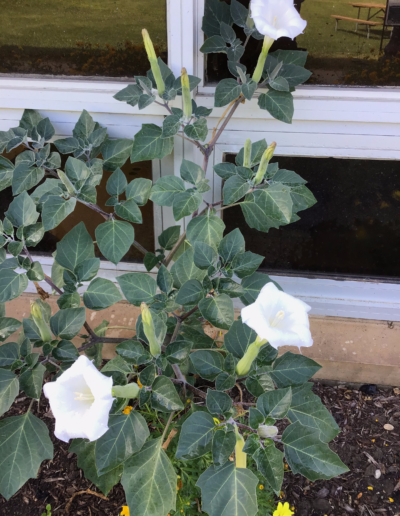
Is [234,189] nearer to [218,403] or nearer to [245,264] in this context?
[245,264]

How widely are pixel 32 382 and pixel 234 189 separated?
0.72 metres

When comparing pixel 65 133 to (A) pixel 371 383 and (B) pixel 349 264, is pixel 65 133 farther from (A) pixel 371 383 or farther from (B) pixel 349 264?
(A) pixel 371 383

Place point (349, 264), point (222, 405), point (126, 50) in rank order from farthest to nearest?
point (349, 264) < point (126, 50) < point (222, 405)

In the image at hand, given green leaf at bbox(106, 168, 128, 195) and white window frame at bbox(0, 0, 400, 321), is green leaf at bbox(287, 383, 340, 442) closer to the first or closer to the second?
green leaf at bbox(106, 168, 128, 195)

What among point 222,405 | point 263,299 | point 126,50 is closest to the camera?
point 263,299

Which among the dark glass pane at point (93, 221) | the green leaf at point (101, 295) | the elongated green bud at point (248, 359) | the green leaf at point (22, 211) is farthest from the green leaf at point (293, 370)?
the dark glass pane at point (93, 221)

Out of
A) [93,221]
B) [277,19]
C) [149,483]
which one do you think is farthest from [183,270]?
[93,221]

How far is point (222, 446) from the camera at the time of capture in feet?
3.00

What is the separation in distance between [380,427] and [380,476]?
0.20 m

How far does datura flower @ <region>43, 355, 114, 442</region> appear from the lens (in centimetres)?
74

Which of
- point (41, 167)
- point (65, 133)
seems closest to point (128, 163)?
point (65, 133)

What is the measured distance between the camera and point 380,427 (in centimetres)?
172

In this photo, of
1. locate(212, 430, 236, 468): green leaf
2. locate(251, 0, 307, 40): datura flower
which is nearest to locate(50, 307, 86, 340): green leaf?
locate(212, 430, 236, 468): green leaf

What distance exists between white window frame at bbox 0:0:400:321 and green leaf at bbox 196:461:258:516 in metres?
1.04
